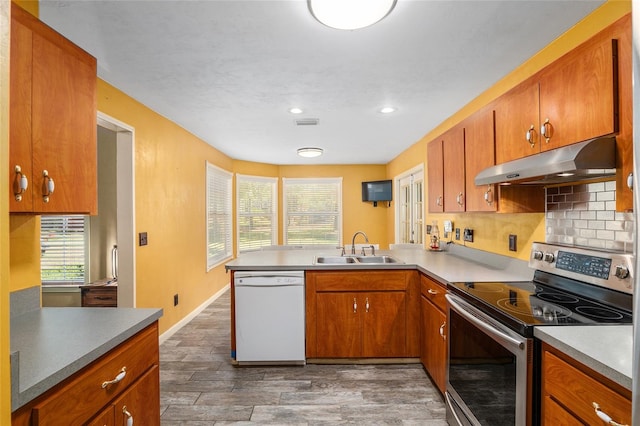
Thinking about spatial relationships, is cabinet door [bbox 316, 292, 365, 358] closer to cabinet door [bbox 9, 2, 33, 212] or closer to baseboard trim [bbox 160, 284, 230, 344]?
baseboard trim [bbox 160, 284, 230, 344]

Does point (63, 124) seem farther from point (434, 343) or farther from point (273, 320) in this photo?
point (434, 343)

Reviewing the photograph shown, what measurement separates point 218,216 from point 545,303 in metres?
4.65

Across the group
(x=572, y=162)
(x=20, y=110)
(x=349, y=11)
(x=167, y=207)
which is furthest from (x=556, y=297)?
(x=167, y=207)

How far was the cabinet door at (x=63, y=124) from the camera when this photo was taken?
123 cm

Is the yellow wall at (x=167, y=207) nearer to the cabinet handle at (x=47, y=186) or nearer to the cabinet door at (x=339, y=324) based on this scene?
the cabinet handle at (x=47, y=186)

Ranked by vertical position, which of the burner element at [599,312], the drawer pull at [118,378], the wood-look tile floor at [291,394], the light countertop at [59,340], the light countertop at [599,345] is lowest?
the wood-look tile floor at [291,394]

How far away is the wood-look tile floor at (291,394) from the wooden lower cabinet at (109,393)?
0.80 m

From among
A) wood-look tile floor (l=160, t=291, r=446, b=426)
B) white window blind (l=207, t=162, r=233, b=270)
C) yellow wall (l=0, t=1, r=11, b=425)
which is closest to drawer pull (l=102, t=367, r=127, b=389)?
yellow wall (l=0, t=1, r=11, b=425)

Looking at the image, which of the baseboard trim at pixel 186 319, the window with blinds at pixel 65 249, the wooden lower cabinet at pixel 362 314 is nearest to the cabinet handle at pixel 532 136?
the wooden lower cabinet at pixel 362 314

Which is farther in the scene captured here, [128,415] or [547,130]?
[547,130]

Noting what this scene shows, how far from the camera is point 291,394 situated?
7.72ft

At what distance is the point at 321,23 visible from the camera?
170cm

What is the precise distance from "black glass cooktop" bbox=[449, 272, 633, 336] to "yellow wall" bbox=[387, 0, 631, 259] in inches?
17.0

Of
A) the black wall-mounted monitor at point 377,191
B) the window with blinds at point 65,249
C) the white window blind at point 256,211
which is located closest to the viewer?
the window with blinds at point 65,249
